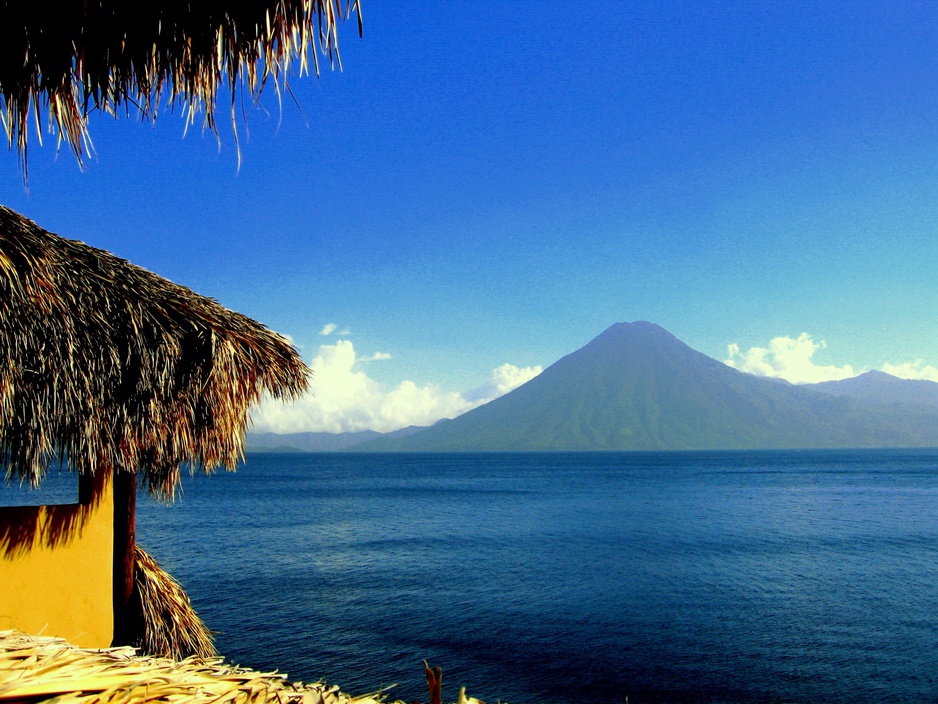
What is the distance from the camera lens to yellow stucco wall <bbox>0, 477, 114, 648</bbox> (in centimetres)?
562

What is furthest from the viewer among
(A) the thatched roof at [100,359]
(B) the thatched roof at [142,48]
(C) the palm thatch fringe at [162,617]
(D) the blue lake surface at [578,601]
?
(D) the blue lake surface at [578,601]

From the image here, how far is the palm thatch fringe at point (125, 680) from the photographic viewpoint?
1259mm

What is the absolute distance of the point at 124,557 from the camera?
664cm

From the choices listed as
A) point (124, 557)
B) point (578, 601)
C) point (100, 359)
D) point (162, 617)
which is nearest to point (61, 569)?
point (124, 557)

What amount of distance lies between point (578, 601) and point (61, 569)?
1450 cm

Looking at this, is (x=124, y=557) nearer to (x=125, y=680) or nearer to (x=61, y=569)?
(x=61, y=569)

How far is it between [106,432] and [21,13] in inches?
164

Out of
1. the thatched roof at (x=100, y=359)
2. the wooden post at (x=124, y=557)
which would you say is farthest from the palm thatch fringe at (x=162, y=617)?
the thatched roof at (x=100, y=359)

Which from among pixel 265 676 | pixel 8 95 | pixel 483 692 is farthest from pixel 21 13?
pixel 483 692

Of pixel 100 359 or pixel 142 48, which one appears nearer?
pixel 142 48

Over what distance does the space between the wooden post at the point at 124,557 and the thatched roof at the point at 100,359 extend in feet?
1.45

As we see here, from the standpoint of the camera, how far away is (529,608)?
17.3 meters

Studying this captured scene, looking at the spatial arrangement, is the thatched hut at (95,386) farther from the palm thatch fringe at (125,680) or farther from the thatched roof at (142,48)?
the palm thatch fringe at (125,680)

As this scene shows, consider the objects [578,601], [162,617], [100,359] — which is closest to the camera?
[100,359]
